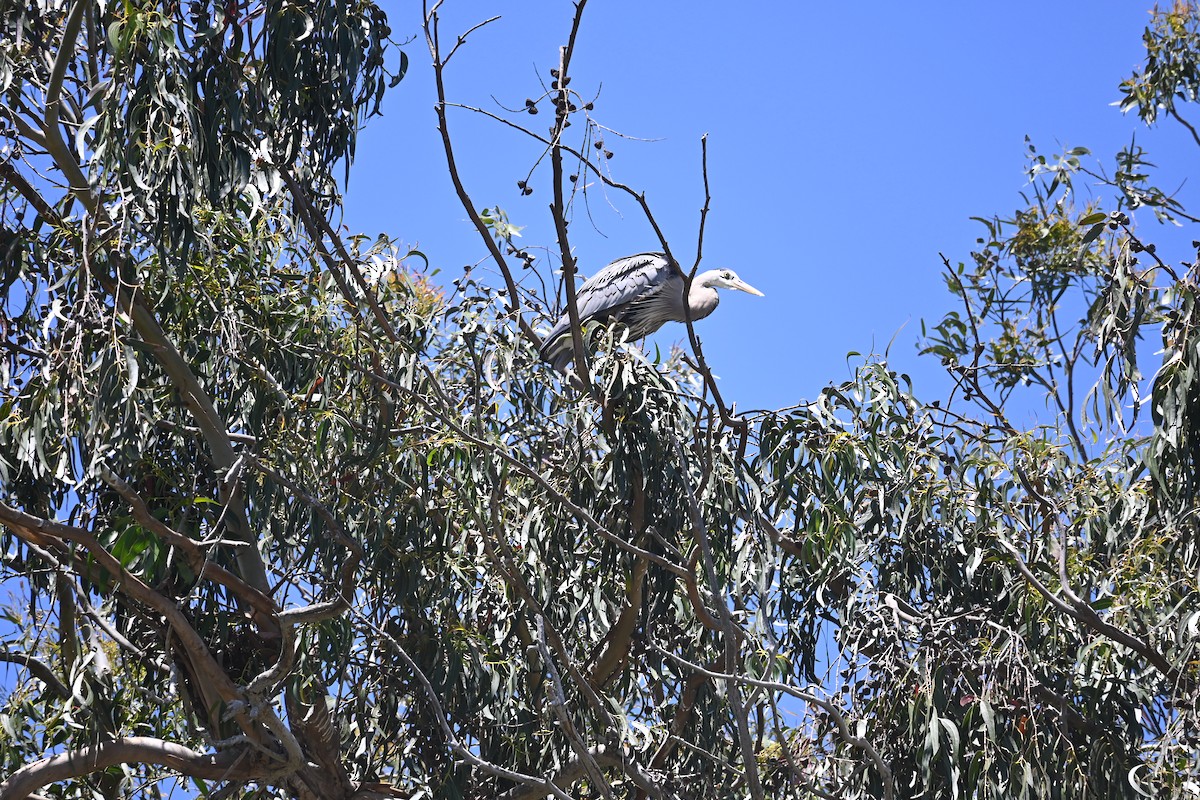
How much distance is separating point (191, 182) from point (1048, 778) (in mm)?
2453

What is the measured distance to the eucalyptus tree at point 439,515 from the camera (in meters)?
3.30

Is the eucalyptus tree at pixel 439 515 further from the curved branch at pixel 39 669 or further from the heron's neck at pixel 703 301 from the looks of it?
the heron's neck at pixel 703 301

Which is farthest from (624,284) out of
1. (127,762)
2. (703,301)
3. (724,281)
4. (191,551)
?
(127,762)

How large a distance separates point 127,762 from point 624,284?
3170 mm

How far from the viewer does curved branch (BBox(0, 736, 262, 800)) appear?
3.67 meters

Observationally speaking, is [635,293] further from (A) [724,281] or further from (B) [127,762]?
(B) [127,762]

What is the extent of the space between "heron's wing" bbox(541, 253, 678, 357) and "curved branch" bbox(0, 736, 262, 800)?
2.87 meters

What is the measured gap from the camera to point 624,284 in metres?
6.23

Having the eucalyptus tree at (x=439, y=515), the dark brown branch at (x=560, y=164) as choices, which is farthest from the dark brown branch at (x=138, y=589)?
the dark brown branch at (x=560, y=164)

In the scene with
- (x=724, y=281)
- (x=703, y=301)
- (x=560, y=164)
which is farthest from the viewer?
(x=724, y=281)

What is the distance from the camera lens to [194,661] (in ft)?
12.2

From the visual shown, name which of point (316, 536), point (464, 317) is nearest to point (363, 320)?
point (464, 317)

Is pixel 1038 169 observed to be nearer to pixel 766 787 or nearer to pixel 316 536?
pixel 766 787

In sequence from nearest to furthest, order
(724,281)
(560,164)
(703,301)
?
1. (560,164)
2. (703,301)
3. (724,281)
